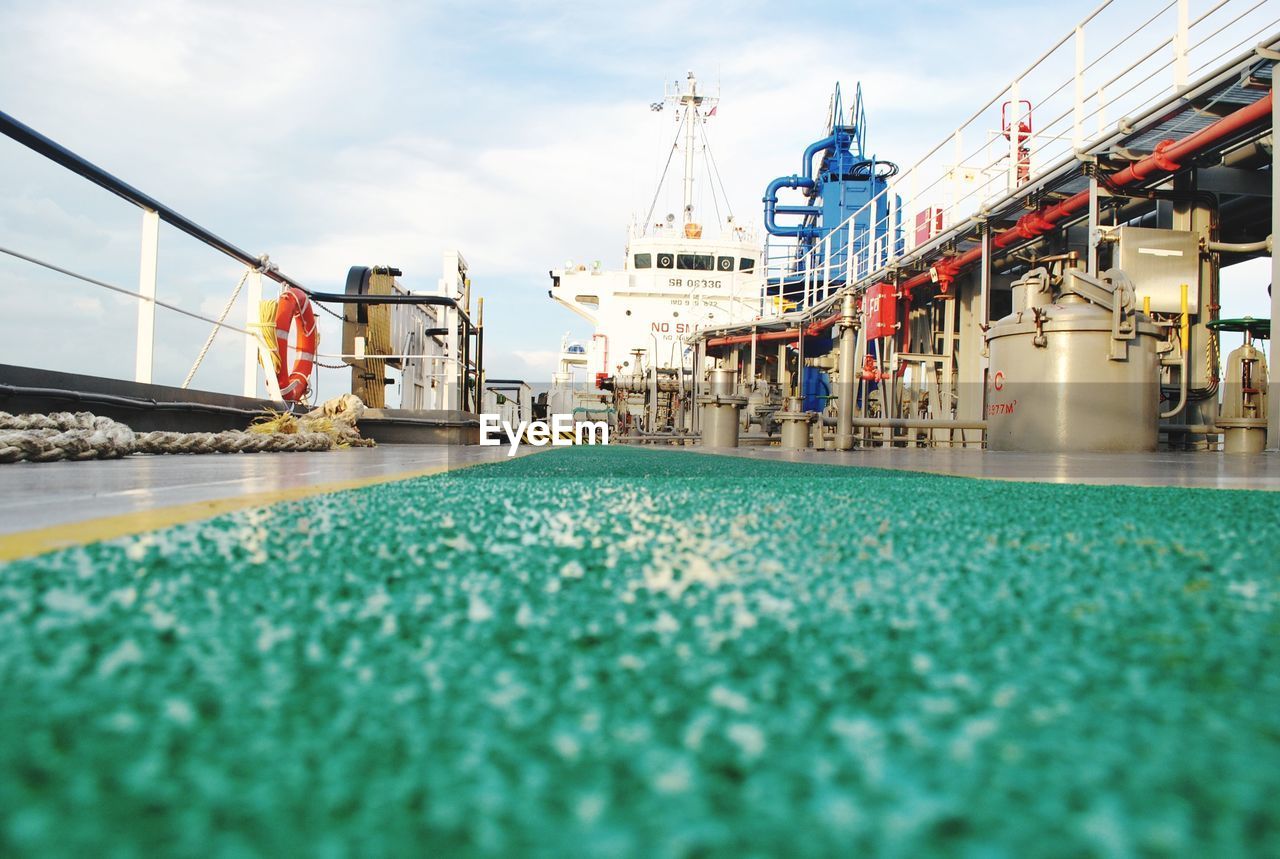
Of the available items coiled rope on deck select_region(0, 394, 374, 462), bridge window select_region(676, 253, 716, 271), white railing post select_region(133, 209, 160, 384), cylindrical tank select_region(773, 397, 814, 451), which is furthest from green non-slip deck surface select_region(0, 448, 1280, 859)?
bridge window select_region(676, 253, 716, 271)

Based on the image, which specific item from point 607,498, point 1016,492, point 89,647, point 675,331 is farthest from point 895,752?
point 675,331

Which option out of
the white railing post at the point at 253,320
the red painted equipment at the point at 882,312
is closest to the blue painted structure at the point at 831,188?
the red painted equipment at the point at 882,312

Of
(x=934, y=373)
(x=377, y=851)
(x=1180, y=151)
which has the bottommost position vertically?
(x=377, y=851)

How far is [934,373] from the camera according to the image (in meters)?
8.13

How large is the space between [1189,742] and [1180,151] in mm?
5567

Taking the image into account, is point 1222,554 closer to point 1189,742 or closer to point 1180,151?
point 1189,742

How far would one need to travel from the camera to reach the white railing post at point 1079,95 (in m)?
4.93

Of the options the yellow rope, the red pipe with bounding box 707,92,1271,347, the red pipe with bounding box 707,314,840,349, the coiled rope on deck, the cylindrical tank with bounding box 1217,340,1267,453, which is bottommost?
the coiled rope on deck

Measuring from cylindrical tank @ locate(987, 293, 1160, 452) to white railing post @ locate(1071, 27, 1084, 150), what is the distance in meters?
1.26

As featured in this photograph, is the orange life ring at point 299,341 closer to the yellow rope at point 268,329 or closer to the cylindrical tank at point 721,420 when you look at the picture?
the yellow rope at point 268,329

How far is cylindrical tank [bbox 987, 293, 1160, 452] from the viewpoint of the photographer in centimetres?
440

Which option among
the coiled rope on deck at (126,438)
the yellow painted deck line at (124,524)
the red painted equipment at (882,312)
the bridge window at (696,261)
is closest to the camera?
the yellow painted deck line at (124,524)

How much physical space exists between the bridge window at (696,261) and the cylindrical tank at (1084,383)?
37.5 feet

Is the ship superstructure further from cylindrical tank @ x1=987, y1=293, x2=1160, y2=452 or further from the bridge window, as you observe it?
cylindrical tank @ x1=987, y1=293, x2=1160, y2=452
